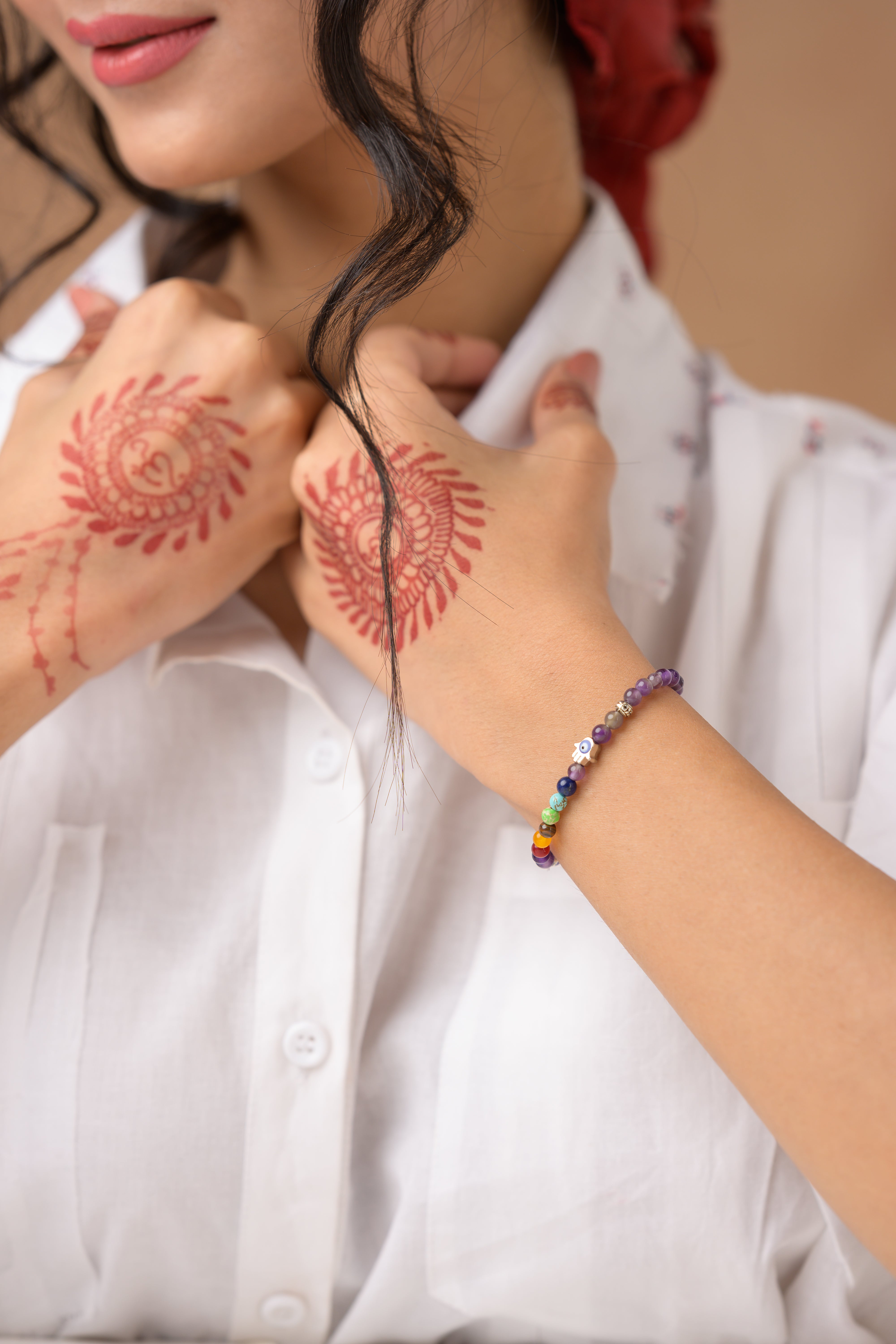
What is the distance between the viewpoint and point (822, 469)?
3.19 feet

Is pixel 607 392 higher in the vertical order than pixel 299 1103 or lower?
higher

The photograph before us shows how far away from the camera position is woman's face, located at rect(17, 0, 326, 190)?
71cm

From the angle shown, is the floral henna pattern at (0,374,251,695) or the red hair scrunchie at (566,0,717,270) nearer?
the floral henna pattern at (0,374,251,695)

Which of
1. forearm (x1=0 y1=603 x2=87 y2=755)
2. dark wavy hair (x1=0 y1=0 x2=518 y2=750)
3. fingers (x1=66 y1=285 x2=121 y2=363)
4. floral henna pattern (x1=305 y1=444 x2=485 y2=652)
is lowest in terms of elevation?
Answer: floral henna pattern (x1=305 y1=444 x2=485 y2=652)

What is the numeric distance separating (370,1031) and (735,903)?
0.37m

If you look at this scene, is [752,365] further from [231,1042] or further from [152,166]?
[231,1042]

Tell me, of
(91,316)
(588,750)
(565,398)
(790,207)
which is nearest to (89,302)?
(91,316)

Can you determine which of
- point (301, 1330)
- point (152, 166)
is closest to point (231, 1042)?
point (301, 1330)

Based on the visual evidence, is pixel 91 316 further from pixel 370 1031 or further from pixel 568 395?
pixel 370 1031

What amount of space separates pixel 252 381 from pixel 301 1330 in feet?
2.46

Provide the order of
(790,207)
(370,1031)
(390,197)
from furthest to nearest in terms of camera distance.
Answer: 1. (790,207)
2. (370,1031)
3. (390,197)

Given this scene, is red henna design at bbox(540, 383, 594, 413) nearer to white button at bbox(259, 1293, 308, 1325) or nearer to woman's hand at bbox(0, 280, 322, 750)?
woman's hand at bbox(0, 280, 322, 750)

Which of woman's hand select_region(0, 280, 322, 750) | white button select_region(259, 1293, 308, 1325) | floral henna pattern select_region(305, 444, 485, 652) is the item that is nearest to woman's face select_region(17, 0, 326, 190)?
woman's hand select_region(0, 280, 322, 750)

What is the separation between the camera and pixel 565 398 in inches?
34.4
